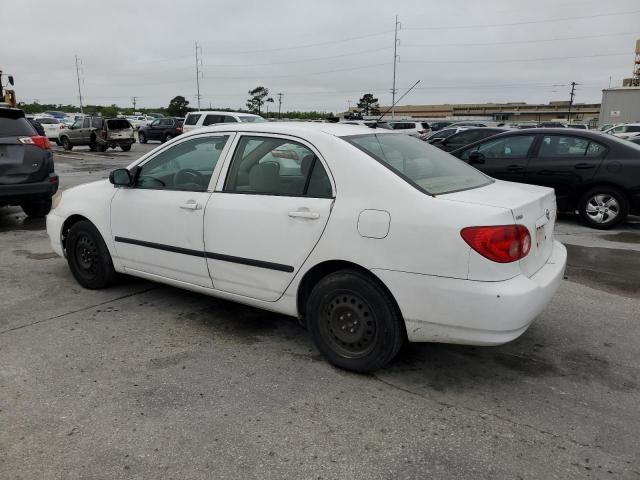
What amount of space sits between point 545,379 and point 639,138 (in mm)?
17538

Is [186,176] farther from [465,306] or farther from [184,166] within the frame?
[465,306]

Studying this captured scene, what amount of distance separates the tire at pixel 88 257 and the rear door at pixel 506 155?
5.70 metres

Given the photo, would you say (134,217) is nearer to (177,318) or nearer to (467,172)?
(177,318)

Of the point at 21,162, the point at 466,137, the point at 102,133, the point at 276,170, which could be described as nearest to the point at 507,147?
the point at 276,170

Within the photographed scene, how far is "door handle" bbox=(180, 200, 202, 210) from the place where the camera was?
392 centimetres

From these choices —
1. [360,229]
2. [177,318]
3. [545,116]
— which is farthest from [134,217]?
[545,116]

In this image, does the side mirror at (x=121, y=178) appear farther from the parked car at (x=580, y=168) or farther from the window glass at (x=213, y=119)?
the window glass at (x=213, y=119)

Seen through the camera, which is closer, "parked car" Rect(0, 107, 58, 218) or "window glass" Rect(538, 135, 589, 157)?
"parked car" Rect(0, 107, 58, 218)

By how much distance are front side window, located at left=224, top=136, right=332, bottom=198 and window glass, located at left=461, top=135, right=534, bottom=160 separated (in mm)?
5984

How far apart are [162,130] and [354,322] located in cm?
3077

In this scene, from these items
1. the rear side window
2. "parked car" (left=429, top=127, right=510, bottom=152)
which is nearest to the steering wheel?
"parked car" (left=429, top=127, right=510, bottom=152)

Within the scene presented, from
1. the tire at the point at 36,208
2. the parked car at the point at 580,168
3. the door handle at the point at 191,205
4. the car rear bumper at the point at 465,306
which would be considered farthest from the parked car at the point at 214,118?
the car rear bumper at the point at 465,306

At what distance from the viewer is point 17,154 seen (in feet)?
24.4

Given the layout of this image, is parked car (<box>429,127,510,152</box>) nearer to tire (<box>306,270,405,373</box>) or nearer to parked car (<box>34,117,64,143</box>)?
tire (<box>306,270,405,373</box>)
